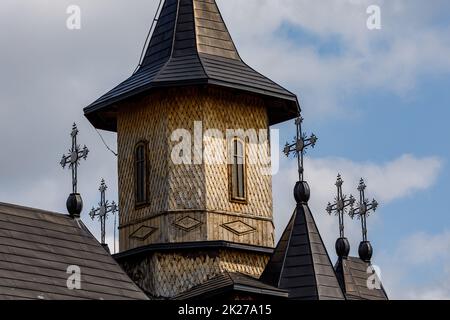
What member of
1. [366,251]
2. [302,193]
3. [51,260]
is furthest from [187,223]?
[366,251]

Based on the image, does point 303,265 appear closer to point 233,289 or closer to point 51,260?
point 233,289

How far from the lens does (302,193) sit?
3089 cm

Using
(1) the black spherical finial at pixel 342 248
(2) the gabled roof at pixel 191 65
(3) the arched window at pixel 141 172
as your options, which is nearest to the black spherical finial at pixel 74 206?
(3) the arched window at pixel 141 172

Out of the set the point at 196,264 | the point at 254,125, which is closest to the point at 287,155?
the point at 254,125

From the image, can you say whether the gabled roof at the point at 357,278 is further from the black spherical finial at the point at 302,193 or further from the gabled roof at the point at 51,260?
the gabled roof at the point at 51,260

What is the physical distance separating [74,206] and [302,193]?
529cm

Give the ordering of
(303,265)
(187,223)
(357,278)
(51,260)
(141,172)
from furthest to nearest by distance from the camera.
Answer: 1. (357,278)
2. (141,172)
3. (187,223)
4. (303,265)
5. (51,260)

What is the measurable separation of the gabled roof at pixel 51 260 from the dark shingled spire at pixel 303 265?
3104 mm

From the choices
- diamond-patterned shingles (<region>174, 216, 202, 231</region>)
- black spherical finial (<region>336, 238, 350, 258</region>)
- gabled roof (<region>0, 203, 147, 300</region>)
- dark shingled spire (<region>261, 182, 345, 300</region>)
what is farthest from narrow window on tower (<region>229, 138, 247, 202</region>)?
black spherical finial (<region>336, 238, 350, 258</region>)

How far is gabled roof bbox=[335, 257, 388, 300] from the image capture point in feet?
119

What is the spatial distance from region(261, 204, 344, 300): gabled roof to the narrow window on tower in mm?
1758

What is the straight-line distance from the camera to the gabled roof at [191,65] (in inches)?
1247

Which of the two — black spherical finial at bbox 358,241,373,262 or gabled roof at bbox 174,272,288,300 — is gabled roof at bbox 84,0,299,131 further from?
black spherical finial at bbox 358,241,373,262
